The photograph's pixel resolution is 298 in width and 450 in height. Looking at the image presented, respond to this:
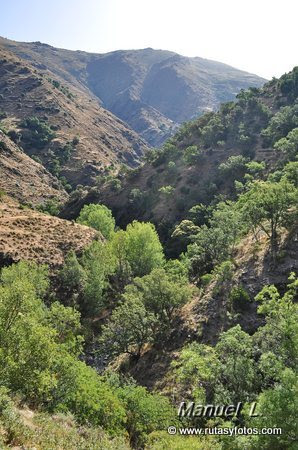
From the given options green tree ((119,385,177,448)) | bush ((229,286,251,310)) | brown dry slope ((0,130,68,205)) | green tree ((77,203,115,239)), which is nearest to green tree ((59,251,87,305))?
bush ((229,286,251,310))

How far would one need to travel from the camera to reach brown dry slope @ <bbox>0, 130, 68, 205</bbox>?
133375 mm

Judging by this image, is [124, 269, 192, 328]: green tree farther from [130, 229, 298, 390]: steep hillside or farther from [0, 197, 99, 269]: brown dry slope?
[0, 197, 99, 269]: brown dry slope

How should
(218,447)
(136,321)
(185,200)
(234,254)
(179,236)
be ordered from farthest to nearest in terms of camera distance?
(185,200) < (179,236) < (234,254) < (136,321) < (218,447)

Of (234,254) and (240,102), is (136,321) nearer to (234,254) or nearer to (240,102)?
(234,254)

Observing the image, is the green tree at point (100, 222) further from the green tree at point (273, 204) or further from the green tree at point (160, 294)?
the green tree at point (273, 204)

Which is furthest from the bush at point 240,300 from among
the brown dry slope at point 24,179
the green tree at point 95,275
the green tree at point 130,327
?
the brown dry slope at point 24,179

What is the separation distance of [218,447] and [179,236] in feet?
229

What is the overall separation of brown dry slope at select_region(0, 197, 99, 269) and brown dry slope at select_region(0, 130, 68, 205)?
A: 50160 millimetres

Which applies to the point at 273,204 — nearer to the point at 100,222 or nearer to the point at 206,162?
the point at 100,222

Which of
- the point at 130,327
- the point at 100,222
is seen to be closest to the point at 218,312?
the point at 130,327

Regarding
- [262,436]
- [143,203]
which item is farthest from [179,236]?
[262,436]

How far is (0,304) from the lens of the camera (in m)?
26.3

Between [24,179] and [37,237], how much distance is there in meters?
77.0

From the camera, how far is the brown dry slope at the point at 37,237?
6688 centimetres
